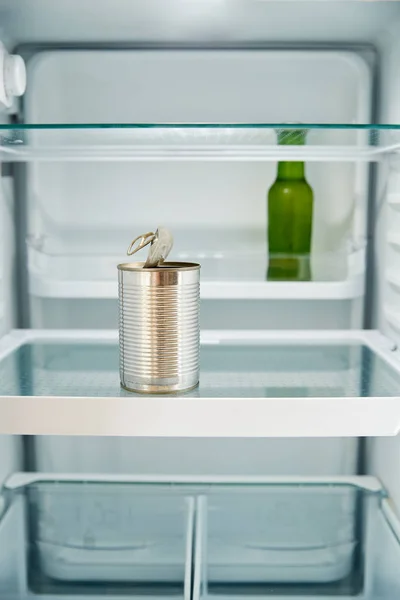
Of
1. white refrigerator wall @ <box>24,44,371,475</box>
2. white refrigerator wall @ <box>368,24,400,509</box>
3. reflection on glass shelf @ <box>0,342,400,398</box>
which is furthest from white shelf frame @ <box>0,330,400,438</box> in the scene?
white refrigerator wall @ <box>24,44,371,475</box>

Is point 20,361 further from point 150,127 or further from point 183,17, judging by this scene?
point 183,17

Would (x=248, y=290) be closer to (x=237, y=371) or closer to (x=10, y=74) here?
(x=237, y=371)

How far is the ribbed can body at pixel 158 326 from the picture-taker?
3.02 ft

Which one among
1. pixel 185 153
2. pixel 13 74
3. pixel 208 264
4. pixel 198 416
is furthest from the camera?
pixel 208 264

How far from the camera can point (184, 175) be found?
4.29 ft

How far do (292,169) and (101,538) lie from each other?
2.31 ft

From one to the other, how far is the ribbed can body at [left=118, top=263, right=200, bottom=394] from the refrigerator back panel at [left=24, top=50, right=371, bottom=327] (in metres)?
0.31

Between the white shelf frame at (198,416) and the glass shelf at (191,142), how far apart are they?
0.34 m

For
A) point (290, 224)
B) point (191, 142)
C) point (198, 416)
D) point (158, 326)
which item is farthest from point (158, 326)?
point (290, 224)

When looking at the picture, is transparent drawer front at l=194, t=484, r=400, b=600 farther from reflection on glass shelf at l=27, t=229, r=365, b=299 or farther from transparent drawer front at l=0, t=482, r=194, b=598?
reflection on glass shelf at l=27, t=229, r=365, b=299

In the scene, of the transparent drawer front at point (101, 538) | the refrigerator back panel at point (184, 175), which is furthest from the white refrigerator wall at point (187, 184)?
the transparent drawer front at point (101, 538)

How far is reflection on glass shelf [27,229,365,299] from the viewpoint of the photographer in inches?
47.9

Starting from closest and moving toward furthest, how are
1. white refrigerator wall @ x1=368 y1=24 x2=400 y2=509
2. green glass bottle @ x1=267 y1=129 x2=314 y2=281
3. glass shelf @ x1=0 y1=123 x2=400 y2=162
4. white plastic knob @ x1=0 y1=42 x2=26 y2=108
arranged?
glass shelf @ x1=0 y1=123 x2=400 y2=162
white plastic knob @ x1=0 y1=42 x2=26 y2=108
white refrigerator wall @ x1=368 y1=24 x2=400 y2=509
green glass bottle @ x1=267 y1=129 x2=314 y2=281

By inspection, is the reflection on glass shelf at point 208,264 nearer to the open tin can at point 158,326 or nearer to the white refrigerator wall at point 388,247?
the white refrigerator wall at point 388,247
